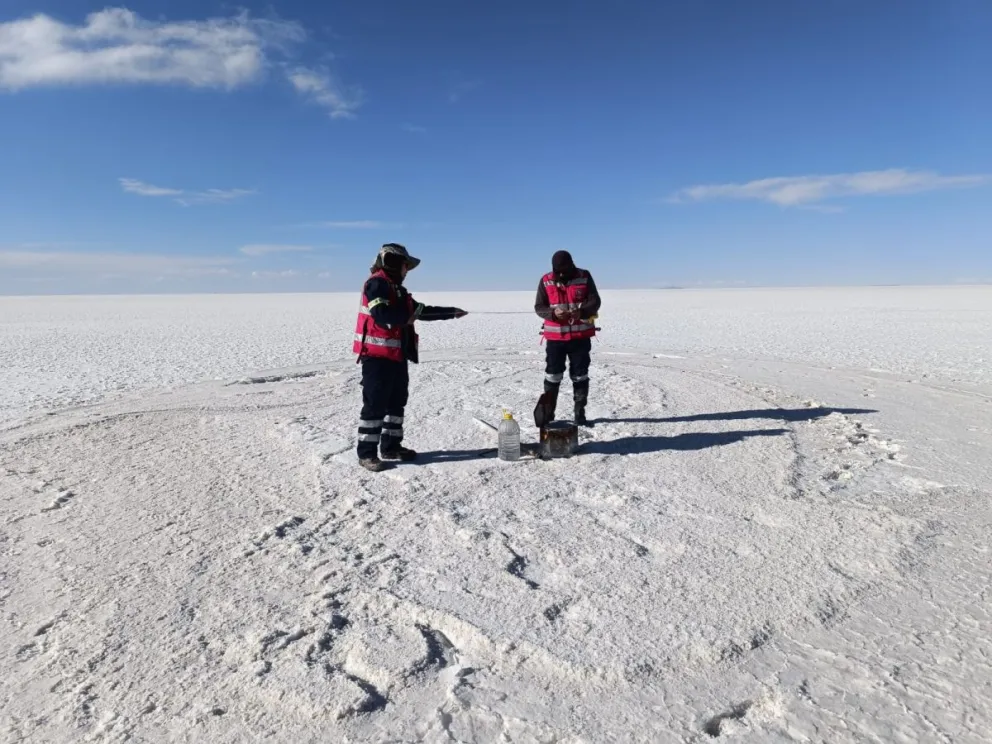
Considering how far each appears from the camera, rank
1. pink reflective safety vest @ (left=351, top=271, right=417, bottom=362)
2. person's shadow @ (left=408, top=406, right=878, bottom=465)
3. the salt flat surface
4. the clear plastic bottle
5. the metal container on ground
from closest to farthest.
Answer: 1. the salt flat surface
2. pink reflective safety vest @ (left=351, top=271, right=417, bottom=362)
3. the clear plastic bottle
4. the metal container on ground
5. person's shadow @ (left=408, top=406, right=878, bottom=465)

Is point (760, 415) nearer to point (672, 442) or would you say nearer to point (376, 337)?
point (672, 442)

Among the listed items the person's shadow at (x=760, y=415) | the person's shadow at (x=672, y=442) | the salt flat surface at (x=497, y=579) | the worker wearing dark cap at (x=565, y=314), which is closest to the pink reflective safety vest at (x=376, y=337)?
the salt flat surface at (x=497, y=579)

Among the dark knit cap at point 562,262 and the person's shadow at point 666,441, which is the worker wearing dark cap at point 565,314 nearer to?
the dark knit cap at point 562,262

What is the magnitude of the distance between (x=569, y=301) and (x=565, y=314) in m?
0.13

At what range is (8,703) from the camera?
7.16ft

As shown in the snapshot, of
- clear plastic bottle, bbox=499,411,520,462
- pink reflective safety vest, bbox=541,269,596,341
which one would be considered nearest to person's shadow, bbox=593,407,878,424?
pink reflective safety vest, bbox=541,269,596,341

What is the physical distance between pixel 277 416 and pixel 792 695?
17.5 ft

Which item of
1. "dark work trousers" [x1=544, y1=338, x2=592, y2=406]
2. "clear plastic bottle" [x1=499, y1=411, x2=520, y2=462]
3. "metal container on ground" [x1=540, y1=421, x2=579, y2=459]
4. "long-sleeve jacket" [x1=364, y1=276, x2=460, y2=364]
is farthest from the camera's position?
"dark work trousers" [x1=544, y1=338, x2=592, y2=406]

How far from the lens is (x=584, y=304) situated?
5.53 metres

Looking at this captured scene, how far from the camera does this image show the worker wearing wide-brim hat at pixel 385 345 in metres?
4.55

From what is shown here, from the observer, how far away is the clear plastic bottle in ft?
15.8

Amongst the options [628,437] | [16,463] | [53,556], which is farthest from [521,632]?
[16,463]

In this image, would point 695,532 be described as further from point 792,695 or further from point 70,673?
point 70,673

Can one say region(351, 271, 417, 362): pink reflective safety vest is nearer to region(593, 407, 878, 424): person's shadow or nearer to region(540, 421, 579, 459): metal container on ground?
region(540, 421, 579, 459): metal container on ground
